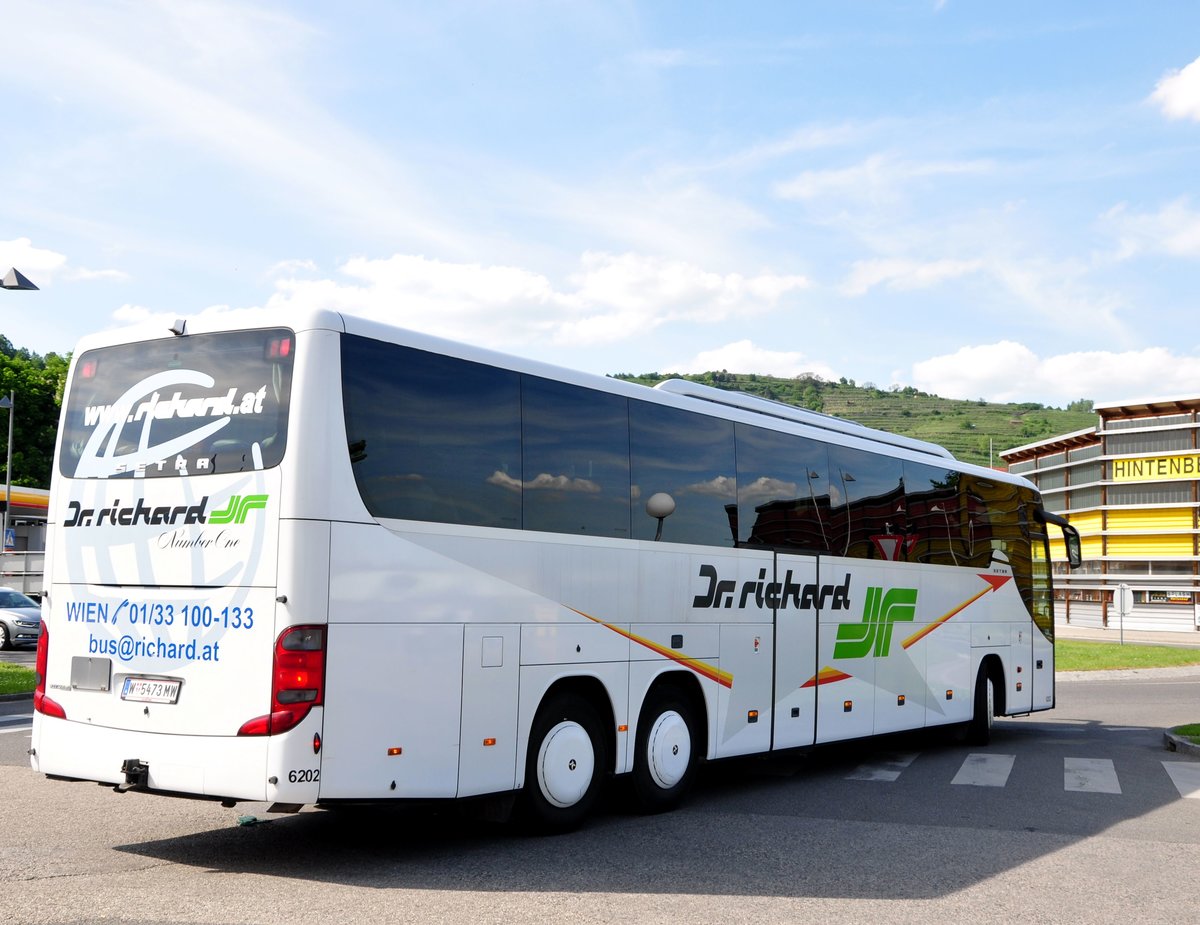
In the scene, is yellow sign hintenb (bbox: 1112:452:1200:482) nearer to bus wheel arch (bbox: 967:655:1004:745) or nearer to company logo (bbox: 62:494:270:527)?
bus wheel arch (bbox: 967:655:1004:745)

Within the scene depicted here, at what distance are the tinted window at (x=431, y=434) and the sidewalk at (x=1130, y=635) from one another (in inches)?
2008

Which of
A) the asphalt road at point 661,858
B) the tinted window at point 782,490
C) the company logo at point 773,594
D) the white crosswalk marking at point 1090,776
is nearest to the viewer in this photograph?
the asphalt road at point 661,858

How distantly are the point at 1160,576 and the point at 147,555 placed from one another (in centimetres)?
7474

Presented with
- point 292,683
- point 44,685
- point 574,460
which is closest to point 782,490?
point 574,460

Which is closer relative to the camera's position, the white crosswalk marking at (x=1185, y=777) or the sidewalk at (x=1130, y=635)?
the white crosswalk marking at (x=1185, y=777)

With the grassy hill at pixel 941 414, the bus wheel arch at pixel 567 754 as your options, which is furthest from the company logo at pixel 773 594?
the grassy hill at pixel 941 414

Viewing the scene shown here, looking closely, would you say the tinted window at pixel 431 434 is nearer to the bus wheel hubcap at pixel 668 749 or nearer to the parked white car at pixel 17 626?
the bus wheel hubcap at pixel 668 749

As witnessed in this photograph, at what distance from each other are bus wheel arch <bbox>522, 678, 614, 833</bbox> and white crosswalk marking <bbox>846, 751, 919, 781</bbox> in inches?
175

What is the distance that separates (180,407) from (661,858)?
172 inches

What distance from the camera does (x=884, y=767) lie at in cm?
1433

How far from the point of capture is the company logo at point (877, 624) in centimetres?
1345

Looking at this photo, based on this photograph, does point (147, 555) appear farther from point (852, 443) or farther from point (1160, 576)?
point (1160, 576)

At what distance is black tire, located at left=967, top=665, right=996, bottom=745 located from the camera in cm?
1669

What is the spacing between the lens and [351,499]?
780cm
